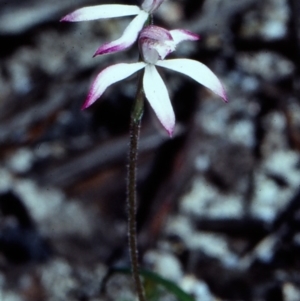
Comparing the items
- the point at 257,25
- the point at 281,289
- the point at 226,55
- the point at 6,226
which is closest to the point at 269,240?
the point at 281,289

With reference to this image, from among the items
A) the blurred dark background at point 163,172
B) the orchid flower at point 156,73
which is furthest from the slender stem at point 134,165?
the blurred dark background at point 163,172

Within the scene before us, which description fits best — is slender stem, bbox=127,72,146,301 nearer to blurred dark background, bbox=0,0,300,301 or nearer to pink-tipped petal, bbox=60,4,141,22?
pink-tipped petal, bbox=60,4,141,22

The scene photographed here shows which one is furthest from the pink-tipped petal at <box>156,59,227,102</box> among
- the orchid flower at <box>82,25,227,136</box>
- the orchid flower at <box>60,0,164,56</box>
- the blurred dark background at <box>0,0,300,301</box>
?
the blurred dark background at <box>0,0,300,301</box>

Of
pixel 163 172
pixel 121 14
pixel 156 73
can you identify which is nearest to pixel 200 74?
pixel 156 73

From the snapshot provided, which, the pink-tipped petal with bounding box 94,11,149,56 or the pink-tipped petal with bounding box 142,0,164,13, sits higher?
the pink-tipped petal with bounding box 142,0,164,13

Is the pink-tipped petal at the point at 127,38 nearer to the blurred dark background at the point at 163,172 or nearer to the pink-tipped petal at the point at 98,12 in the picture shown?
the pink-tipped petal at the point at 98,12

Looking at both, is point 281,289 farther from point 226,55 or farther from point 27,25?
point 27,25

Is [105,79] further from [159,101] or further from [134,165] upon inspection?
[134,165]
